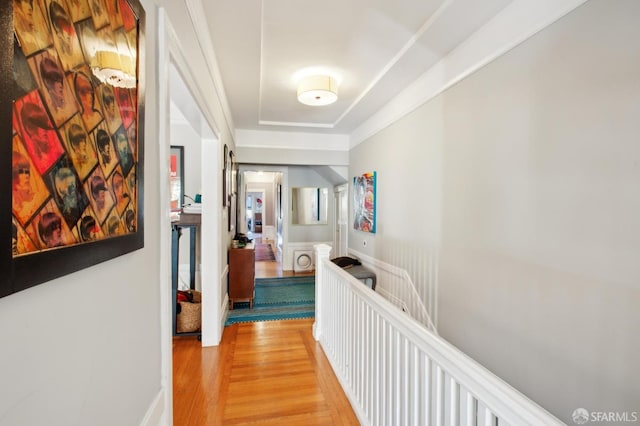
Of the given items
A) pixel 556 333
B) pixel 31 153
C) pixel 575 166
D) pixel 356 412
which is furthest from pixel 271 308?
pixel 31 153

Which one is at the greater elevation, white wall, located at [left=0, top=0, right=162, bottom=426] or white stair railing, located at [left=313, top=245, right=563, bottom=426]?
white wall, located at [left=0, top=0, right=162, bottom=426]

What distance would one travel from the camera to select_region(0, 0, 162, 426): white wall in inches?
18.4

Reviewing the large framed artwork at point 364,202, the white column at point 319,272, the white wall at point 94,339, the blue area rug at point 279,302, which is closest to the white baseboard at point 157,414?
the white wall at point 94,339

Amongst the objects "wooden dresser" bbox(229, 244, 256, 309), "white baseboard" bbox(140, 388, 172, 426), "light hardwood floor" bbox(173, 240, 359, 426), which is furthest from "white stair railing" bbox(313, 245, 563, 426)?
"wooden dresser" bbox(229, 244, 256, 309)

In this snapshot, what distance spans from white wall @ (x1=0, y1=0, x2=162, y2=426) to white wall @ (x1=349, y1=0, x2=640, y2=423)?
72.0 inches

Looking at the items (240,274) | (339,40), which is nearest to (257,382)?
(240,274)

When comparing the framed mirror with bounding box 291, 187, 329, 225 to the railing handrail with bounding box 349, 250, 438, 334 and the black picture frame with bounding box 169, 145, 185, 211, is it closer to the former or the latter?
the railing handrail with bounding box 349, 250, 438, 334

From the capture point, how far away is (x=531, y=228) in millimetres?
1602

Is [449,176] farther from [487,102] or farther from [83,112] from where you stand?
[83,112]

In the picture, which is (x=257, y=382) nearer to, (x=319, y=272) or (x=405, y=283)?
(x=319, y=272)

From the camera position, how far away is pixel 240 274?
363 cm

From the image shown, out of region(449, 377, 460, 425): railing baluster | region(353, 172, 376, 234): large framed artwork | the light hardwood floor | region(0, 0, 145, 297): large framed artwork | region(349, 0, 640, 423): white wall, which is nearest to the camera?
region(0, 0, 145, 297): large framed artwork

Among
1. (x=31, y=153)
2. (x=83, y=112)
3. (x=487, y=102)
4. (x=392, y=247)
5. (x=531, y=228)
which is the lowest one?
(x=392, y=247)

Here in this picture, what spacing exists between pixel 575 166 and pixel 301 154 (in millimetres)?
3605
